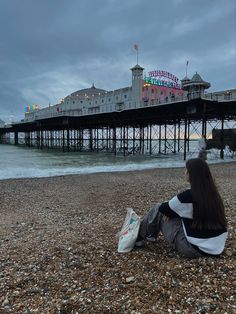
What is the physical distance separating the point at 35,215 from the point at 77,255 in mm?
2853

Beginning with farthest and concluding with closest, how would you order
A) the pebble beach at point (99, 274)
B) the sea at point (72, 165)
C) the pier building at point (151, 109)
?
1. the pier building at point (151, 109)
2. the sea at point (72, 165)
3. the pebble beach at point (99, 274)

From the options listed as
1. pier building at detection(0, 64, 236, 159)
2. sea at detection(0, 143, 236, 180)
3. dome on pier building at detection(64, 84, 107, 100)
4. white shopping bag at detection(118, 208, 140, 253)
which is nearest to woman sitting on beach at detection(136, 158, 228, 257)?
white shopping bag at detection(118, 208, 140, 253)

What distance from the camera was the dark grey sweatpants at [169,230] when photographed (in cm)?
314

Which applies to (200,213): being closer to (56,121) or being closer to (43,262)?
(43,262)

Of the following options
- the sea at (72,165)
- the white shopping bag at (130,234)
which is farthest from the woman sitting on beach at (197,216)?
the sea at (72,165)

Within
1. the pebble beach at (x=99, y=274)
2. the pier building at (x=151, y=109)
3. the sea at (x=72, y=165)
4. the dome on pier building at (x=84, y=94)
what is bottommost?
the sea at (x=72, y=165)

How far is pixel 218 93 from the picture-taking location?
20453 mm

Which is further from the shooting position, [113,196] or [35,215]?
[113,196]

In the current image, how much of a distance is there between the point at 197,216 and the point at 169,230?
512 mm

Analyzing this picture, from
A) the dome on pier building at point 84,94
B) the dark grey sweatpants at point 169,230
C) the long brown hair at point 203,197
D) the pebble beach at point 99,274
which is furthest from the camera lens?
the dome on pier building at point 84,94

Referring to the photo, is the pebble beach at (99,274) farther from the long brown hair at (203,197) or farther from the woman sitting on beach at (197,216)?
the long brown hair at (203,197)

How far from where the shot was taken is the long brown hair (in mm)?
2848

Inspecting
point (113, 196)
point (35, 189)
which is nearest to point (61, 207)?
point (113, 196)

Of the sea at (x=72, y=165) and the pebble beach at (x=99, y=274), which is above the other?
the pebble beach at (x=99, y=274)
